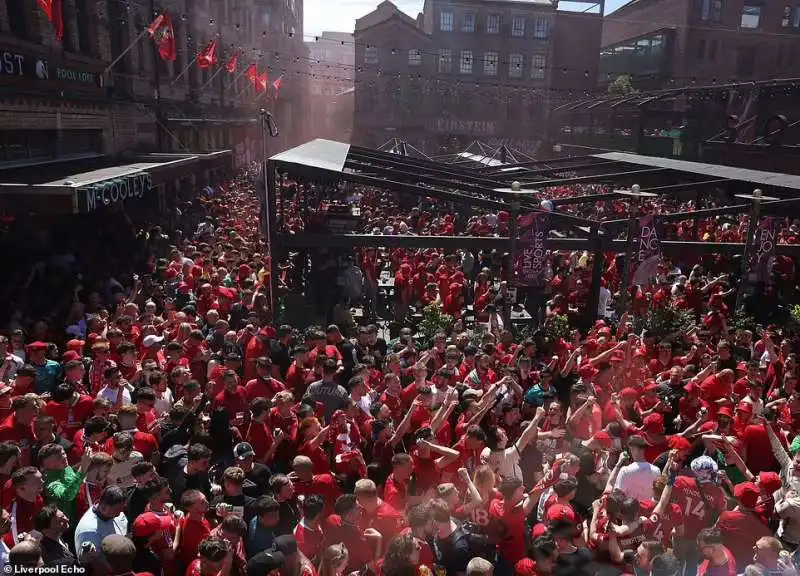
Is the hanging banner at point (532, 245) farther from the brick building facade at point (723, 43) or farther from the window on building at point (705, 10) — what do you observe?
the window on building at point (705, 10)

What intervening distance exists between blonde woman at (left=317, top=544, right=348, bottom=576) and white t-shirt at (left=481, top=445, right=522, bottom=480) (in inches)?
68.6

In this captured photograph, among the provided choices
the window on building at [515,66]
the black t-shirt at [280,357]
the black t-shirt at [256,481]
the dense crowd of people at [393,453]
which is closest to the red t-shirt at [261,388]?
the dense crowd of people at [393,453]

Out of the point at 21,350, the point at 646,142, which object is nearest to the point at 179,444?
the point at 21,350

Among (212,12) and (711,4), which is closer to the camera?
(212,12)

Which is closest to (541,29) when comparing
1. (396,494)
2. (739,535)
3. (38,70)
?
(38,70)

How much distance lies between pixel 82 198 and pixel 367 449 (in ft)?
23.9

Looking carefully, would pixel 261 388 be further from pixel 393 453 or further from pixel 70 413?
pixel 70 413

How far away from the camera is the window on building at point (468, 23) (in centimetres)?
5162

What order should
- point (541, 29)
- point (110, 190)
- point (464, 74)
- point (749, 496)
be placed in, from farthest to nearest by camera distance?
point (541, 29)
point (464, 74)
point (110, 190)
point (749, 496)

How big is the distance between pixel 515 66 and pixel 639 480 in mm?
52383

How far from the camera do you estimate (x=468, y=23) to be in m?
51.7

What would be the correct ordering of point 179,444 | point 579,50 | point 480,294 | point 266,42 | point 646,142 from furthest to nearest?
point 579,50 < point 266,42 < point 646,142 < point 480,294 < point 179,444

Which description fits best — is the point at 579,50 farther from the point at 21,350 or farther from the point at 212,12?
the point at 21,350

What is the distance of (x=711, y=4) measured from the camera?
44.9 m
